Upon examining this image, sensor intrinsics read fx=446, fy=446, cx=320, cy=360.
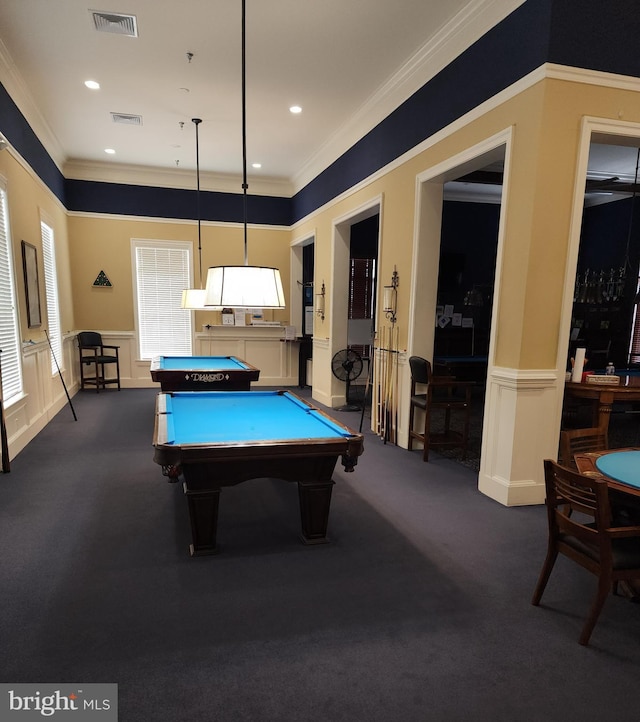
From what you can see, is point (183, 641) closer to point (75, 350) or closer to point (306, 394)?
point (306, 394)

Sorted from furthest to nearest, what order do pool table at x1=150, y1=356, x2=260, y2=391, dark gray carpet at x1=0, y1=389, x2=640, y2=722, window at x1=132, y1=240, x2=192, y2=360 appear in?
window at x1=132, y1=240, x2=192, y2=360, pool table at x1=150, y1=356, x2=260, y2=391, dark gray carpet at x1=0, y1=389, x2=640, y2=722

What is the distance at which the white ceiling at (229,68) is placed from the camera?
3375 mm

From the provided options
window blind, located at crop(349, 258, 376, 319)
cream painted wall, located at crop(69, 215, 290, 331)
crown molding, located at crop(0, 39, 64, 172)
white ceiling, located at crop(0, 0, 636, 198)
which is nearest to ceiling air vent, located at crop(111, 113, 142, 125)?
white ceiling, located at crop(0, 0, 636, 198)

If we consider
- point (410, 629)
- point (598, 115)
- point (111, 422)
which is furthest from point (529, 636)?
point (111, 422)

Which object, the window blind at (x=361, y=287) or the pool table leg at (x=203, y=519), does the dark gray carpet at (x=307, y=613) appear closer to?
the pool table leg at (x=203, y=519)

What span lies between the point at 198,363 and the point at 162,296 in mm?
2802

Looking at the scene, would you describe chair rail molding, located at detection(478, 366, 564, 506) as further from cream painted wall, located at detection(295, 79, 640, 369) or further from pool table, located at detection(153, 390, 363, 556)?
pool table, located at detection(153, 390, 363, 556)

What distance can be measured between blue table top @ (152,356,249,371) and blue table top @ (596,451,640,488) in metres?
3.61

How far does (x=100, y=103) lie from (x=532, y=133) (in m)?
4.62

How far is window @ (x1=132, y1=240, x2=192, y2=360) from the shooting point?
7703 millimetres

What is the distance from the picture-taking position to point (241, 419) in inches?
118

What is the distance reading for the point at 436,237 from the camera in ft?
14.1

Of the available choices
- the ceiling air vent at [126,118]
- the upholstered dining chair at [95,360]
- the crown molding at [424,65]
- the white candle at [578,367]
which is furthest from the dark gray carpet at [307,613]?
the ceiling air vent at [126,118]

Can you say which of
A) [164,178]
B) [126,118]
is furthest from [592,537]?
[164,178]
